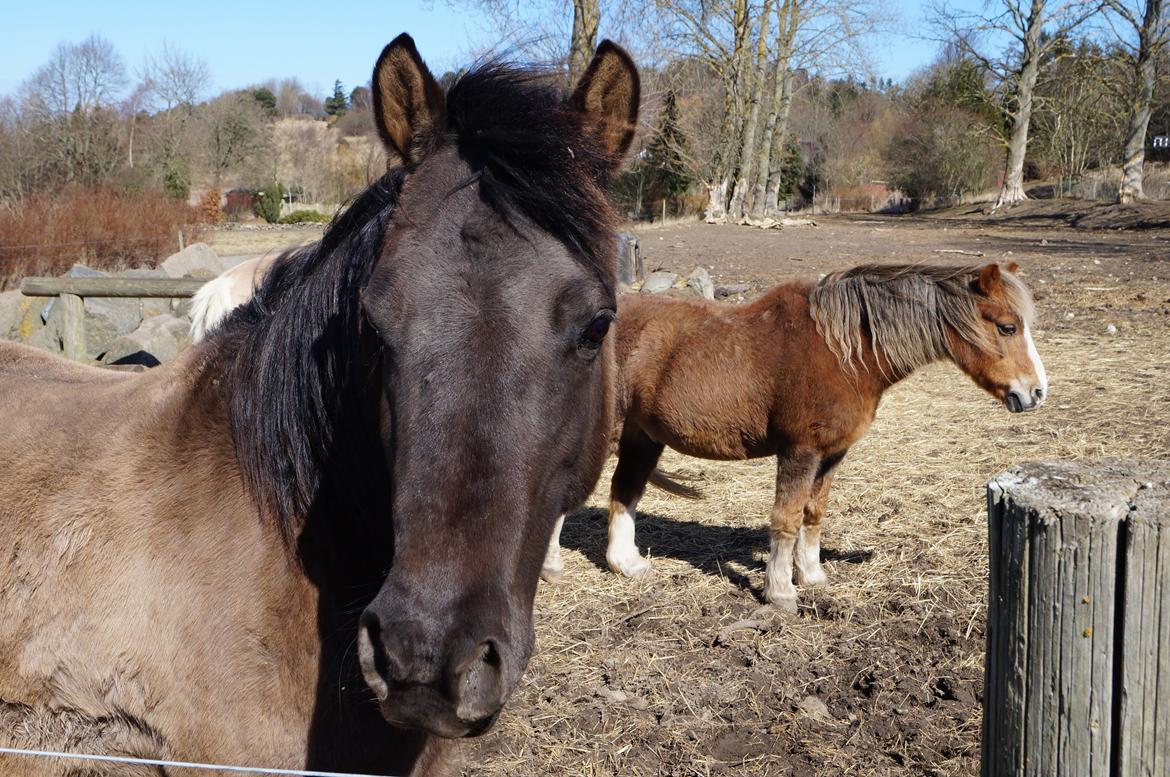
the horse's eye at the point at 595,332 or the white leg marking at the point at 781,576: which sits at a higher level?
the horse's eye at the point at 595,332

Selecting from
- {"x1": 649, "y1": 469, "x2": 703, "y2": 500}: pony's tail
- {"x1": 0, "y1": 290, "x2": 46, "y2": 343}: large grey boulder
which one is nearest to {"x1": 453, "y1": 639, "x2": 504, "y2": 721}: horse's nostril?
{"x1": 649, "y1": 469, "x2": 703, "y2": 500}: pony's tail

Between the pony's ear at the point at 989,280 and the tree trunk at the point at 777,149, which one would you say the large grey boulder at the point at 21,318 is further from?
the tree trunk at the point at 777,149

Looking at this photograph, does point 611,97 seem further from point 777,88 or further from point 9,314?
point 777,88

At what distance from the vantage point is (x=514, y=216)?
5.85 feet

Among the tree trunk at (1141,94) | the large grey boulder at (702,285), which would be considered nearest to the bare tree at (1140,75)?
the tree trunk at (1141,94)

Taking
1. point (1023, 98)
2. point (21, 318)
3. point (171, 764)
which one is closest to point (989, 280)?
point (171, 764)

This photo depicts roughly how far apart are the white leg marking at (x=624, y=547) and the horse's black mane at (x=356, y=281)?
346 centimetres

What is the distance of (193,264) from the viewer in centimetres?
1338

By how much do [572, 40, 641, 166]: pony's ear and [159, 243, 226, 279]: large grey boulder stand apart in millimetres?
12297

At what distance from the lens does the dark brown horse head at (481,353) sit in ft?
4.65

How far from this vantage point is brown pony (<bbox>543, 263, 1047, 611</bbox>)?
4734 millimetres

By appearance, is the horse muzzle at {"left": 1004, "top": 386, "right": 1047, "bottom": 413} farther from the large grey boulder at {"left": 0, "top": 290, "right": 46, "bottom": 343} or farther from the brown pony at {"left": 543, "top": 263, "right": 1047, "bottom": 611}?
the large grey boulder at {"left": 0, "top": 290, "right": 46, "bottom": 343}

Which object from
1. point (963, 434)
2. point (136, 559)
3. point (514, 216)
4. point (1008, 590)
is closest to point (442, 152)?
point (514, 216)

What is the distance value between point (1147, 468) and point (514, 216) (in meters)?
1.27
